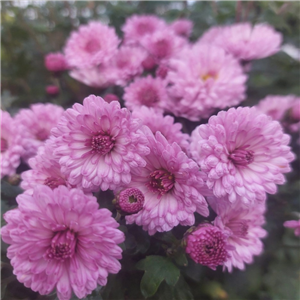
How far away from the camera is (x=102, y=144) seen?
0.47 metres

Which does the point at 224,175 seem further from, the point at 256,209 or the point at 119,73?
the point at 119,73

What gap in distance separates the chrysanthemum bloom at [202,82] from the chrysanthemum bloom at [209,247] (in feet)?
1.03

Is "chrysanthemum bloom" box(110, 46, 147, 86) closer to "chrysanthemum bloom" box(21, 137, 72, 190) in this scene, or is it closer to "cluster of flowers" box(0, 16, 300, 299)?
"cluster of flowers" box(0, 16, 300, 299)

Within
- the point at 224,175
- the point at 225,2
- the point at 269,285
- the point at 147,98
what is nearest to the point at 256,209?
the point at 224,175

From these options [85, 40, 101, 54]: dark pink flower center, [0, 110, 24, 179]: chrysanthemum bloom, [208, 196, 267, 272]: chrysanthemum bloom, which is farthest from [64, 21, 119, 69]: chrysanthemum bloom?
[208, 196, 267, 272]: chrysanthemum bloom

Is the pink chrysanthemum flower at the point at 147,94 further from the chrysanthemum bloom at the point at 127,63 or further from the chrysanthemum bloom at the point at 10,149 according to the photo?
the chrysanthemum bloom at the point at 10,149

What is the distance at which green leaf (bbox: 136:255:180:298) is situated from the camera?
50cm

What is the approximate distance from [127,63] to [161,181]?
0.44m

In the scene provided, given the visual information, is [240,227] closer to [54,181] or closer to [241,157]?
[241,157]

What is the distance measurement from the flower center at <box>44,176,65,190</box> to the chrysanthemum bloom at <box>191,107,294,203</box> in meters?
0.24

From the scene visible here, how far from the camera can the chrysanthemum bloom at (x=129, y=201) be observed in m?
0.44

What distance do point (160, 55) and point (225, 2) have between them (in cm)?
54

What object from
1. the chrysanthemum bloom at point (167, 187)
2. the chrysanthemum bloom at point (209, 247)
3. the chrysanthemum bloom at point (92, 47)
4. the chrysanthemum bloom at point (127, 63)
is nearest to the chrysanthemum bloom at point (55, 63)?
the chrysanthemum bloom at point (92, 47)

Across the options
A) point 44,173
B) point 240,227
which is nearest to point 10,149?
point 44,173
